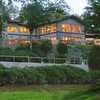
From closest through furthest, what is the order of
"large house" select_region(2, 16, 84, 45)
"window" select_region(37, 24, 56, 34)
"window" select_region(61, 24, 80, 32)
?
"large house" select_region(2, 16, 84, 45) → "window" select_region(37, 24, 56, 34) → "window" select_region(61, 24, 80, 32)

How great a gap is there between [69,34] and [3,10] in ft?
154

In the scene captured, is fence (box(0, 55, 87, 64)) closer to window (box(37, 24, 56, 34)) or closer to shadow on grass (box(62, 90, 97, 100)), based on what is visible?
window (box(37, 24, 56, 34))

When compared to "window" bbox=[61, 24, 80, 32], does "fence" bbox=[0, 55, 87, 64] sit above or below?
below

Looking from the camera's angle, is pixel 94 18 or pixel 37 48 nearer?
pixel 94 18

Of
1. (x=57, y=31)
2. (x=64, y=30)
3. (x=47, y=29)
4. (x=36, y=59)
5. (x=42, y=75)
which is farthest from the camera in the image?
(x=64, y=30)

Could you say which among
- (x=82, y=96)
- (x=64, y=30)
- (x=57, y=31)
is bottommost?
(x=82, y=96)

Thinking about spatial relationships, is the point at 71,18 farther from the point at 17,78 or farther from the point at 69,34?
the point at 17,78

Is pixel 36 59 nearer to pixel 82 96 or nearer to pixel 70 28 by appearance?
pixel 70 28

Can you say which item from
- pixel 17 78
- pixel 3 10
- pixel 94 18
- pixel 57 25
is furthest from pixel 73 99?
pixel 57 25

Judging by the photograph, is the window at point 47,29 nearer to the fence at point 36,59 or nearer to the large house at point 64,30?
the large house at point 64,30

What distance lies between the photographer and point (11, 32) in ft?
210

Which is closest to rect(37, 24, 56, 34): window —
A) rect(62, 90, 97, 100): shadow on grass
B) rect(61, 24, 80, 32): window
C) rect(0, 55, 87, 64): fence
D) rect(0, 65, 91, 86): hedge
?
rect(61, 24, 80, 32): window

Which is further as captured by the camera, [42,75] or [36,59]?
[36,59]

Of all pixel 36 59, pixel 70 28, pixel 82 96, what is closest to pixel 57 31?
pixel 70 28
